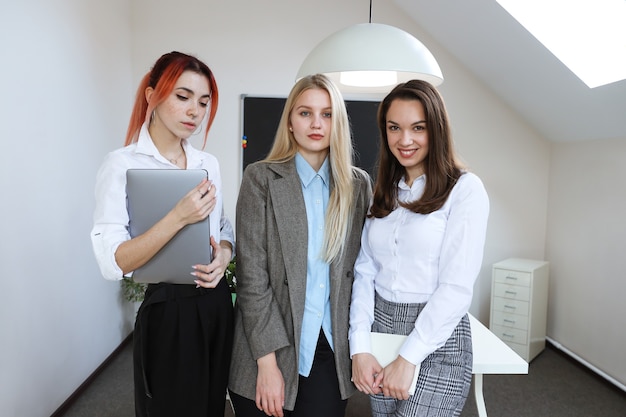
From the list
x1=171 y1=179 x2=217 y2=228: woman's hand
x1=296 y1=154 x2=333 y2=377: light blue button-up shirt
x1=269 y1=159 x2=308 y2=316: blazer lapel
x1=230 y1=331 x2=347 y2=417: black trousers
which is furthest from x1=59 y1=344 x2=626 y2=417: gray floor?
x1=171 y1=179 x2=217 y2=228: woman's hand

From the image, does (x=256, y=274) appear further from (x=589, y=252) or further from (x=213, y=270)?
(x=589, y=252)

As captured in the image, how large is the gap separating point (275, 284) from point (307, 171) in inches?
14.3

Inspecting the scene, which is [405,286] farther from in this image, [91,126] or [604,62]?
[91,126]

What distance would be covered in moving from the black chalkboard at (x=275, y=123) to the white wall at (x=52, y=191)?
1.04 m

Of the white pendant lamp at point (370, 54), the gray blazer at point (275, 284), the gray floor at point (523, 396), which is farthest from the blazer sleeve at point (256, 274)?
the gray floor at point (523, 396)

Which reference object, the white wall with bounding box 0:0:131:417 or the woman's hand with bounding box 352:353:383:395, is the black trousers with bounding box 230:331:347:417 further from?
the white wall with bounding box 0:0:131:417

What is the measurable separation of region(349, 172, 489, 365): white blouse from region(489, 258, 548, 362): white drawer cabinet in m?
2.54

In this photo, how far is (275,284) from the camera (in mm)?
1470

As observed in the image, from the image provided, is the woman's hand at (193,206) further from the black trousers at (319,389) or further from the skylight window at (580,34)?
the skylight window at (580,34)

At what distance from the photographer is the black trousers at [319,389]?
4.83 feet

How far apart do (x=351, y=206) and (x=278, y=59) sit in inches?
113

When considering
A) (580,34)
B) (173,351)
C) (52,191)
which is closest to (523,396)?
(580,34)

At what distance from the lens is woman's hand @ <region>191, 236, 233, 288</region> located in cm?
135

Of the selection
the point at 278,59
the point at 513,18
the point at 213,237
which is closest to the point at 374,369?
the point at 213,237
